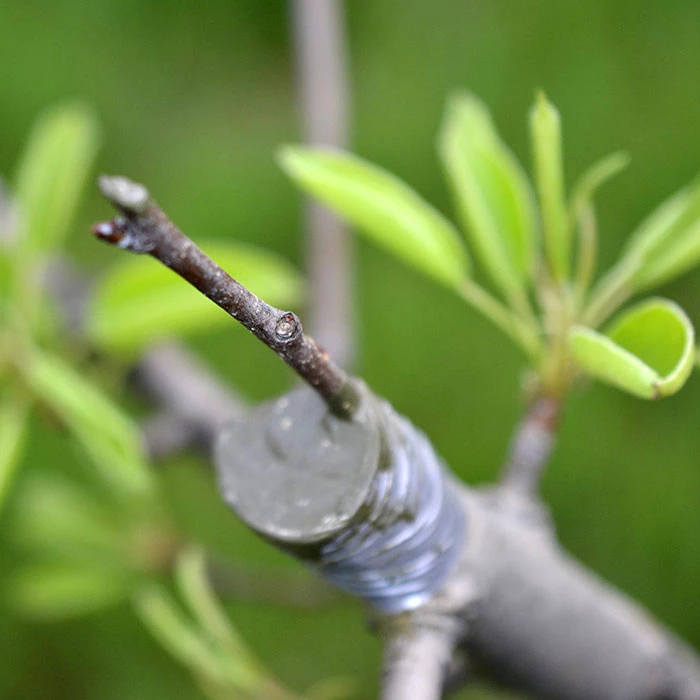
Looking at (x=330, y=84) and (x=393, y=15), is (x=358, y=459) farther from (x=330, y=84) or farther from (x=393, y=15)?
(x=393, y=15)

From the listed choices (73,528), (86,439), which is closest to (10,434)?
(86,439)

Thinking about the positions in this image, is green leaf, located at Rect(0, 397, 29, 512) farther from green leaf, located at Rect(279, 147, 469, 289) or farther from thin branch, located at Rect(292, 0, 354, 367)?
thin branch, located at Rect(292, 0, 354, 367)

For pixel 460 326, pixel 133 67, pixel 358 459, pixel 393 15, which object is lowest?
pixel 460 326

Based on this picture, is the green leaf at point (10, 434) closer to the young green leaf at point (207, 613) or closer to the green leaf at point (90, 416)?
the green leaf at point (90, 416)

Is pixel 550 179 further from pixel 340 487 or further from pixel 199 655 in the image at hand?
pixel 199 655

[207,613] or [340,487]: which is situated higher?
[340,487]

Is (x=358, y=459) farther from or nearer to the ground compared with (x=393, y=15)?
nearer to the ground

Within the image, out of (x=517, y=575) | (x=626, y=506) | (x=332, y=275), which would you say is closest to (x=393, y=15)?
(x=332, y=275)
